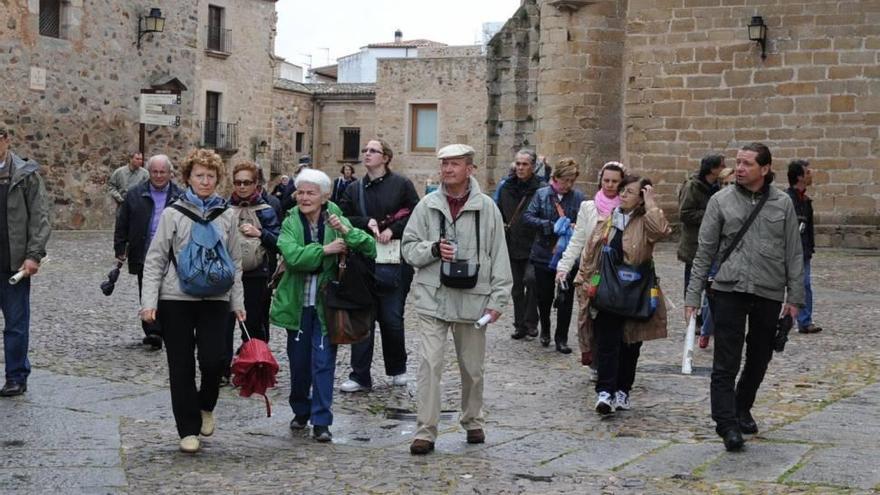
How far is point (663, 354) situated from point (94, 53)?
70.4 feet

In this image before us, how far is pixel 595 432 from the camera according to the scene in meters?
7.56

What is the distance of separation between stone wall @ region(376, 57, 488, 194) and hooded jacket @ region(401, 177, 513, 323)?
40620 mm

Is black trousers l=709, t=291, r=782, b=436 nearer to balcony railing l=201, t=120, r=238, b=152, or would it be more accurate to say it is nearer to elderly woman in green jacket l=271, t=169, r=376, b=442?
elderly woman in green jacket l=271, t=169, r=376, b=442

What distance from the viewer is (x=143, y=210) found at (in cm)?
1055

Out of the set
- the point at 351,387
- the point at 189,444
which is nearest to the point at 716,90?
the point at 351,387

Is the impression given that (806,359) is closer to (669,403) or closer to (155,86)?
(669,403)

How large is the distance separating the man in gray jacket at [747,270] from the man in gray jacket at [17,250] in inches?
160

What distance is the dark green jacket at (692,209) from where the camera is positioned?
37.0 feet

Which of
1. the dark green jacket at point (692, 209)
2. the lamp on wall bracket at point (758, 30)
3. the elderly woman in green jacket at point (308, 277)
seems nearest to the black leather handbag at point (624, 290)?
the elderly woman in green jacket at point (308, 277)

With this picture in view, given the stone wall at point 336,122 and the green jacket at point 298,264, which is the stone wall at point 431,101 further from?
the green jacket at point 298,264

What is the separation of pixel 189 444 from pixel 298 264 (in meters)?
1.17

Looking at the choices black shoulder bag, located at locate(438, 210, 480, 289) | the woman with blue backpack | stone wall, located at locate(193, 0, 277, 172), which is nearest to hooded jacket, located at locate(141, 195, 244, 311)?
the woman with blue backpack

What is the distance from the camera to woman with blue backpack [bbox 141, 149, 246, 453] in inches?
270

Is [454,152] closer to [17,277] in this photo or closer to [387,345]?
[387,345]
